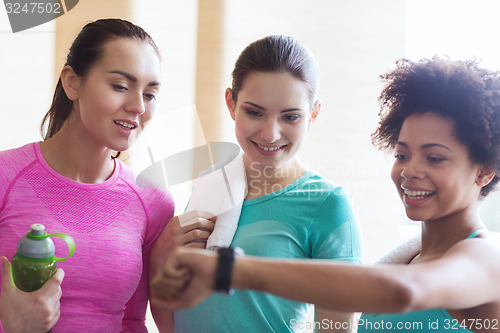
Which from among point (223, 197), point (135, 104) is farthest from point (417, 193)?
point (135, 104)

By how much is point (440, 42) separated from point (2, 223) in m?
1.37

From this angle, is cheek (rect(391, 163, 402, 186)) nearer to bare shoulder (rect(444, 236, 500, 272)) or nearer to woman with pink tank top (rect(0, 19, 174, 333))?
bare shoulder (rect(444, 236, 500, 272))

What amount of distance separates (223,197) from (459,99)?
505 mm

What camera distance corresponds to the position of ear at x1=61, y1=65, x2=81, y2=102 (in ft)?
4.05

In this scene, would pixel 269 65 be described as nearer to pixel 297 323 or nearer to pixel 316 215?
pixel 316 215

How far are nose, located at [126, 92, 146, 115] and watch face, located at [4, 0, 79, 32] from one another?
2.67 feet

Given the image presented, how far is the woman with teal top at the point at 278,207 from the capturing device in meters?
1.13

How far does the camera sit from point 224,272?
69 cm

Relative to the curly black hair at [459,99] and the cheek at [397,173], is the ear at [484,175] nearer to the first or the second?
the curly black hair at [459,99]

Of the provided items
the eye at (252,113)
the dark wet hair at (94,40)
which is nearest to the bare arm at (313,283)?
the eye at (252,113)

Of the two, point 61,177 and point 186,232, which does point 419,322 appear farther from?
point 61,177

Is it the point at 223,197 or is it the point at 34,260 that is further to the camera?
the point at 223,197

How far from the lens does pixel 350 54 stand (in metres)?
1.86

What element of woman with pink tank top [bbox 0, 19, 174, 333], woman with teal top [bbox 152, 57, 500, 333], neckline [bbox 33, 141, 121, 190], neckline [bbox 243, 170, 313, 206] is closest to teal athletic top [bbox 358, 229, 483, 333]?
woman with teal top [bbox 152, 57, 500, 333]
